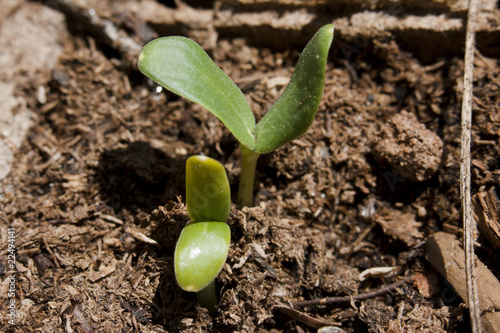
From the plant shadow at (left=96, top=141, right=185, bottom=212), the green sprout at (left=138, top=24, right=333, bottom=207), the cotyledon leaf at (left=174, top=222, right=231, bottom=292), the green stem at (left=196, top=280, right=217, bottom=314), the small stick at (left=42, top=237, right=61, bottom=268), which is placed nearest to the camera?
the cotyledon leaf at (left=174, top=222, right=231, bottom=292)

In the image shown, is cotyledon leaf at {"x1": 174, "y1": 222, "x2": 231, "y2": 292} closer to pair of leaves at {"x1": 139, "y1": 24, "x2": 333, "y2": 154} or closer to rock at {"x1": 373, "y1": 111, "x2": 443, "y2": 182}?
pair of leaves at {"x1": 139, "y1": 24, "x2": 333, "y2": 154}

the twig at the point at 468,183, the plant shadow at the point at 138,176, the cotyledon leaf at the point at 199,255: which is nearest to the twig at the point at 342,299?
the twig at the point at 468,183

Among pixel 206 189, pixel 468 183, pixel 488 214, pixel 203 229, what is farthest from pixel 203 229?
pixel 488 214

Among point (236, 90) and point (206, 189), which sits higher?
point (236, 90)

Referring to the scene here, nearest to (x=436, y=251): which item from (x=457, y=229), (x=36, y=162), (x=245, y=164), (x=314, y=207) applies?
(x=457, y=229)

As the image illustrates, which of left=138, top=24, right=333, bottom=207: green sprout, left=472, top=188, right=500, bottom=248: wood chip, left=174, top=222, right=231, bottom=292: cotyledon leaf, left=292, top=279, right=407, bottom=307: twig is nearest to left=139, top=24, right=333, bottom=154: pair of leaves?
left=138, top=24, right=333, bottom=207: green sprout

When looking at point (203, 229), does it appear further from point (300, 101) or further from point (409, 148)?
point (409, 148)

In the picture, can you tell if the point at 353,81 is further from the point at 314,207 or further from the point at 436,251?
the point at 436,251
